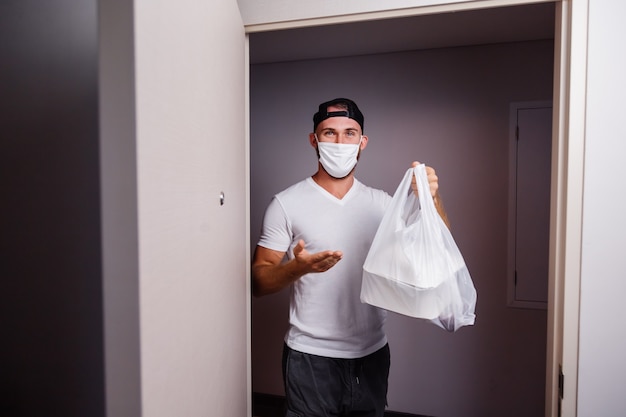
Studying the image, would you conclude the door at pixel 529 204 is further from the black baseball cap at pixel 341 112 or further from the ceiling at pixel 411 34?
the black baseball cap at pixel 341 112

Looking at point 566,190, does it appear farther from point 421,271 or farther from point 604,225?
point 421,271

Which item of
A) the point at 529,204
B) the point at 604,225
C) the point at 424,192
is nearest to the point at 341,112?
the point at 424,192

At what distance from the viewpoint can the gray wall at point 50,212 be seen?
36 cm

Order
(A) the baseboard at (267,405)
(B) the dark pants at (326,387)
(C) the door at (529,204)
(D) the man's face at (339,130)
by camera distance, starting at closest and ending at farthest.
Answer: (B) the dark pants at (326,387)
(D) the man's face at (339,130)
(C) the door at (529,204)
(A) the baseboard at (267,405)

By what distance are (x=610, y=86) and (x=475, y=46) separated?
1311 mm

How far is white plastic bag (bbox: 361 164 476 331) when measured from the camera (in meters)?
0.94

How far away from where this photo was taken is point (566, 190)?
0.87 metres

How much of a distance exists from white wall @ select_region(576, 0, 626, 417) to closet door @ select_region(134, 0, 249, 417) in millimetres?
862

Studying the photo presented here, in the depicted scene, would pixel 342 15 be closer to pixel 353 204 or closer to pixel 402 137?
pixel 353 204

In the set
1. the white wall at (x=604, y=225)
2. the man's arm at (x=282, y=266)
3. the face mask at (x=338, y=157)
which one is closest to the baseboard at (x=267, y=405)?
the man's arm at (x=282, y=266)

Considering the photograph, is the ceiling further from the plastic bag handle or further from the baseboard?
the baseboard

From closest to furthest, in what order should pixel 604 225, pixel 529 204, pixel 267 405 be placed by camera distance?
pixel 604 225 < pixel 529 204 < pixel 267 405

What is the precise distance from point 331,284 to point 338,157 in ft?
1.51

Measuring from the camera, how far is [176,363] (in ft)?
1.60
